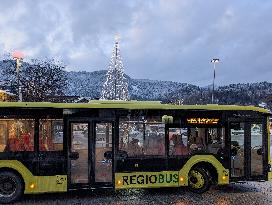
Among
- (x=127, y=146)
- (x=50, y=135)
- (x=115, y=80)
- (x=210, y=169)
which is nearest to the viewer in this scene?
(x=50, y=135)

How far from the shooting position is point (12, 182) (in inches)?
512

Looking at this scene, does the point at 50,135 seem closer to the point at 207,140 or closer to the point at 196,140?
the point at 196,140

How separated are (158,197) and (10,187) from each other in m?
4.42

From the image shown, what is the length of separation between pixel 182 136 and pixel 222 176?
6.29 feet

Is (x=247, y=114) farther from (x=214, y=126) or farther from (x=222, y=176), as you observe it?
(x=222, y=176)

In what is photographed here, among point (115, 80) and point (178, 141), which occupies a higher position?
point (115, 80)

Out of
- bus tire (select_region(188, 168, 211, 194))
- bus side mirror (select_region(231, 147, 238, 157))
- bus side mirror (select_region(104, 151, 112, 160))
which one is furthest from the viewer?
bus side mirror (select_region(231, 147, 238, 157))

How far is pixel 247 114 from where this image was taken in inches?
591

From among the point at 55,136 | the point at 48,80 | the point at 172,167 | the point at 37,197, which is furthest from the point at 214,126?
the point at 48,80

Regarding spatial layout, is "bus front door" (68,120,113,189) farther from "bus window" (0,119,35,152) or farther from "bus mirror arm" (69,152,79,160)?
"bus window" (0,119,35,152)

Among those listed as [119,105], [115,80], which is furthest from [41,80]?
[119,105]

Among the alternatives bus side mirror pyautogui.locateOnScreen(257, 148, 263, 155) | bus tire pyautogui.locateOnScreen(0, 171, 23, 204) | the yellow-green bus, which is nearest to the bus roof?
the yellow-green bus

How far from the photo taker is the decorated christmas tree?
43.1m

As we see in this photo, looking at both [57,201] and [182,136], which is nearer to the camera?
[57,201]
